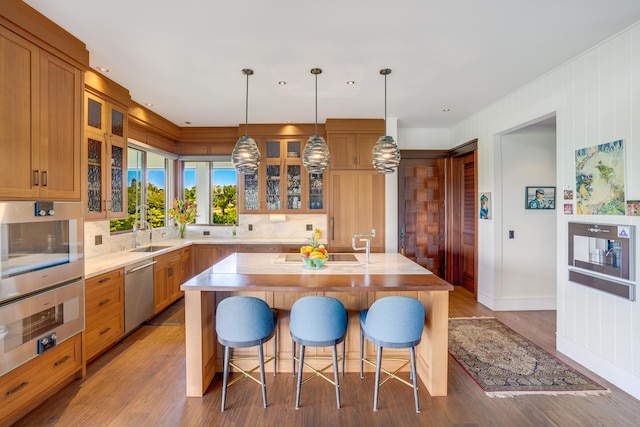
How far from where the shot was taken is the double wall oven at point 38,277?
202 cm

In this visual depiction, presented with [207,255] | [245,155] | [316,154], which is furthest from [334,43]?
[207,255]

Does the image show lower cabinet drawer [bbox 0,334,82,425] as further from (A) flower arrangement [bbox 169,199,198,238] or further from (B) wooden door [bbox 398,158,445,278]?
(B) wooden door [bbox 398,158,445,278]

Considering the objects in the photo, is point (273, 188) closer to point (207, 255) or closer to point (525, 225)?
point (207, 255)

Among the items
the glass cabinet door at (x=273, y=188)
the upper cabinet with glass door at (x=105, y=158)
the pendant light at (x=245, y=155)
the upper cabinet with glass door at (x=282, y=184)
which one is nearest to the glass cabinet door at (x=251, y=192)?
the upper cabinet with glass door at (x=282, y=184)

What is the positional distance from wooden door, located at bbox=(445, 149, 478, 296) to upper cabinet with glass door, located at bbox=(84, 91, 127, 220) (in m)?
4.79

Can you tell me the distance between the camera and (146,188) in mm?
5043

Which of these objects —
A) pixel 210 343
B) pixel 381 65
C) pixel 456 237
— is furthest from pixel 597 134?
pixel 210 343

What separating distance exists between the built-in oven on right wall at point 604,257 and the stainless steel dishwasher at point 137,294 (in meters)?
4.48

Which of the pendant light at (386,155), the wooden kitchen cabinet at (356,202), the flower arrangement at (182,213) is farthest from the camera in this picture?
the flower arrangement at (182,213)

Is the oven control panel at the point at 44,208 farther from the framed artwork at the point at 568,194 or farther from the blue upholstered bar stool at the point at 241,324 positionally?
the framed artwork at the point at 568,194

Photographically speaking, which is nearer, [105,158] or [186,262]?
[105,158]

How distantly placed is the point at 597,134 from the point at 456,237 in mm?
2916

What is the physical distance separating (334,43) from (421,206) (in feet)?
11.7

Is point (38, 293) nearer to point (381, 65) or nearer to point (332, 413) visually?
point (332, 413)
